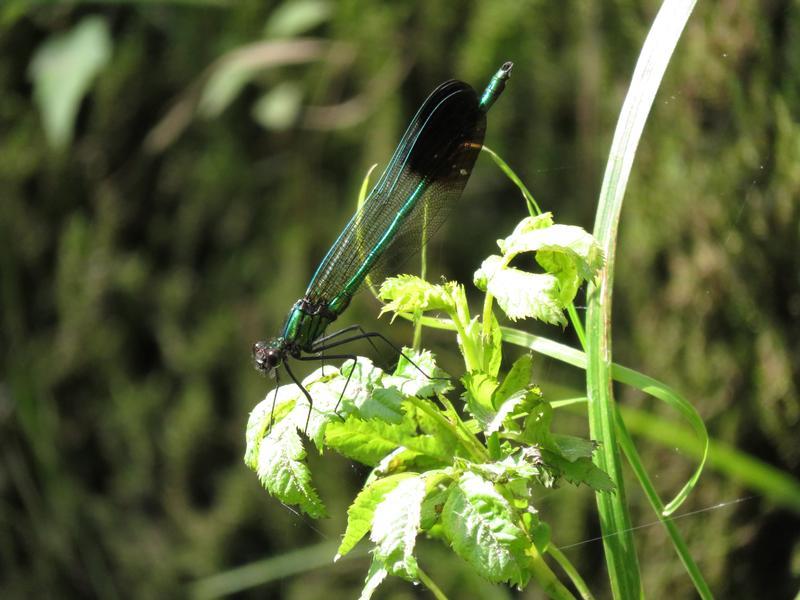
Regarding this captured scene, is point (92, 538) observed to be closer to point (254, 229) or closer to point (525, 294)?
point (254, 229)

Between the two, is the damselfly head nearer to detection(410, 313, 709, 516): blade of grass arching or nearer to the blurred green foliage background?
detection(410, 313, 709, 516): blade of grass arching

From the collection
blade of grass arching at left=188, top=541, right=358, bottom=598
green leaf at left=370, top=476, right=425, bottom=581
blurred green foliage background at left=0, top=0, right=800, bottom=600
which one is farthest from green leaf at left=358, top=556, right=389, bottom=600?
blade of grass arching at left=188, top=541, right=358, bottom=598

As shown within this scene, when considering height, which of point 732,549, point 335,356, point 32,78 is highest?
point 32,78

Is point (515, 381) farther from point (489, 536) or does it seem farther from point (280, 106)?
point (280, 106)

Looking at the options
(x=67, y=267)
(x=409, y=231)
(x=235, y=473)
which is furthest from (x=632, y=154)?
(x=67, y=267)

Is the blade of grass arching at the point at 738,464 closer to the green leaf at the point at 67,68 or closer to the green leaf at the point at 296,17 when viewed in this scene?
the green leaf at the point at 296,17

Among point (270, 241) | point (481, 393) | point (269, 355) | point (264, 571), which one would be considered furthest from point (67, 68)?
point (481, 393)

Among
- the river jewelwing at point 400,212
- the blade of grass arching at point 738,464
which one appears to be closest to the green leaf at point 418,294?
the river jewelwing at point 400,212
